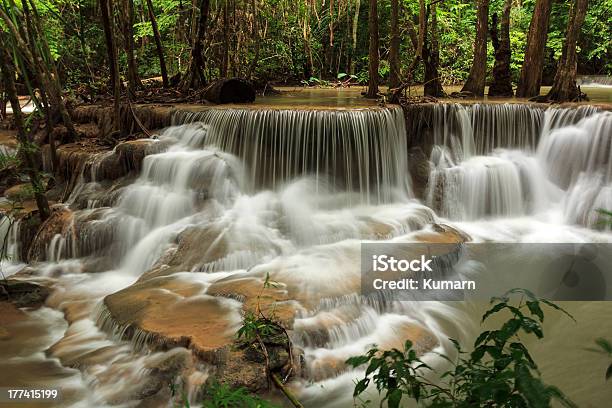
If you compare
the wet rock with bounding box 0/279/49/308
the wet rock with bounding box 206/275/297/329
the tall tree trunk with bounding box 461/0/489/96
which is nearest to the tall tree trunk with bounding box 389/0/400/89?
the tall tree trunk with bounding box 461/0/489/96

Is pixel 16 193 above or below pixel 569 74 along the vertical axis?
below

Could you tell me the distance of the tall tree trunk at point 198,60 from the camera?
11.4 metres

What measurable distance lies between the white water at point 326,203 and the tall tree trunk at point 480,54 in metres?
2.85

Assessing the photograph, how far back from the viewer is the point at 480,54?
1143cm

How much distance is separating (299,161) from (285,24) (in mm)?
10561

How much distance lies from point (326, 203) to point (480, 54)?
6.07 meters

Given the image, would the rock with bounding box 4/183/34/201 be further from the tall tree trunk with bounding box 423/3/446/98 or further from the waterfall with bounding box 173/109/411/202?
the tall tree trunk with bounding box 423/3/446/98

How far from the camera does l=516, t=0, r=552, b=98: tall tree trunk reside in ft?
35.9

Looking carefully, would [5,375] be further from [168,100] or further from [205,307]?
[168,100]

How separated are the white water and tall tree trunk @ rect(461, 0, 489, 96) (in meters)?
2.85

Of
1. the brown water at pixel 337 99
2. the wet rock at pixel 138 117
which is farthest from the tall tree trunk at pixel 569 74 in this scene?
the wet rock at pixel 138 117

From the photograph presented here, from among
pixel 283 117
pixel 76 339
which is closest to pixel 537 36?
pixel 283 117

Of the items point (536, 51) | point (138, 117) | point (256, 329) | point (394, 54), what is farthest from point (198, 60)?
point (256, 329)

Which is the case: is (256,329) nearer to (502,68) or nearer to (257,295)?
(257,295)
